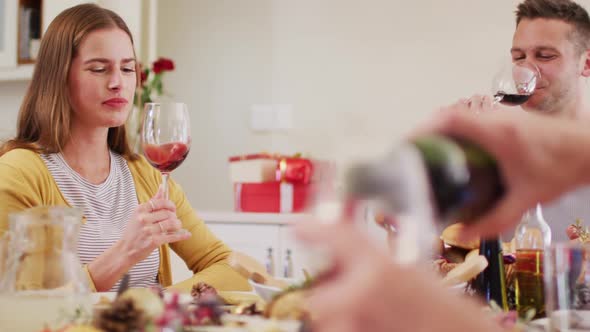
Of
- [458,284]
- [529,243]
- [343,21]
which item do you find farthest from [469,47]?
[458,284]

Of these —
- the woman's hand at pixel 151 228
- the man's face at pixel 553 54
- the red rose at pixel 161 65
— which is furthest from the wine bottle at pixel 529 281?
the red rose at pixel 161 65

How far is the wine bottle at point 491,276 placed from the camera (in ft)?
3.54

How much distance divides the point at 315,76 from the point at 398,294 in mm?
3098

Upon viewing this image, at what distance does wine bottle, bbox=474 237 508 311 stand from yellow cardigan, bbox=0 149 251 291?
1.74 ft

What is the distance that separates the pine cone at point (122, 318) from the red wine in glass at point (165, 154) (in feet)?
2.38

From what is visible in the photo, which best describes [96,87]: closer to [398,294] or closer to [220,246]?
[220,246]

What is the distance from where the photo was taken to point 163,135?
134 centimetres

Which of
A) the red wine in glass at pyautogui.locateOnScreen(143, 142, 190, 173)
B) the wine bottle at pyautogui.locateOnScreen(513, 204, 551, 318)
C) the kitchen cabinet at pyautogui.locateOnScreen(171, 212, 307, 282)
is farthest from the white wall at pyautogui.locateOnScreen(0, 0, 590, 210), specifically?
the wine bottle at pyautogui.locateOnScreen(513, 204, 551, 318)

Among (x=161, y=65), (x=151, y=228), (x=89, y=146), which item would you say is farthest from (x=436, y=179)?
(x=161, y=65)

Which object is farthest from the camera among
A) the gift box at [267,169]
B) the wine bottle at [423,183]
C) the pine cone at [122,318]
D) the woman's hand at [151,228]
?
the gift box at [267,169]

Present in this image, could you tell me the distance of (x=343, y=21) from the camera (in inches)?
134

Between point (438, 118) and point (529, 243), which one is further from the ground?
point (438, 118)

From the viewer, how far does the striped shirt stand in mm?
1569

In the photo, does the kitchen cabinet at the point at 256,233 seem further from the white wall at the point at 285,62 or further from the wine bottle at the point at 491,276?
the wine bottle at the point at 491,276
